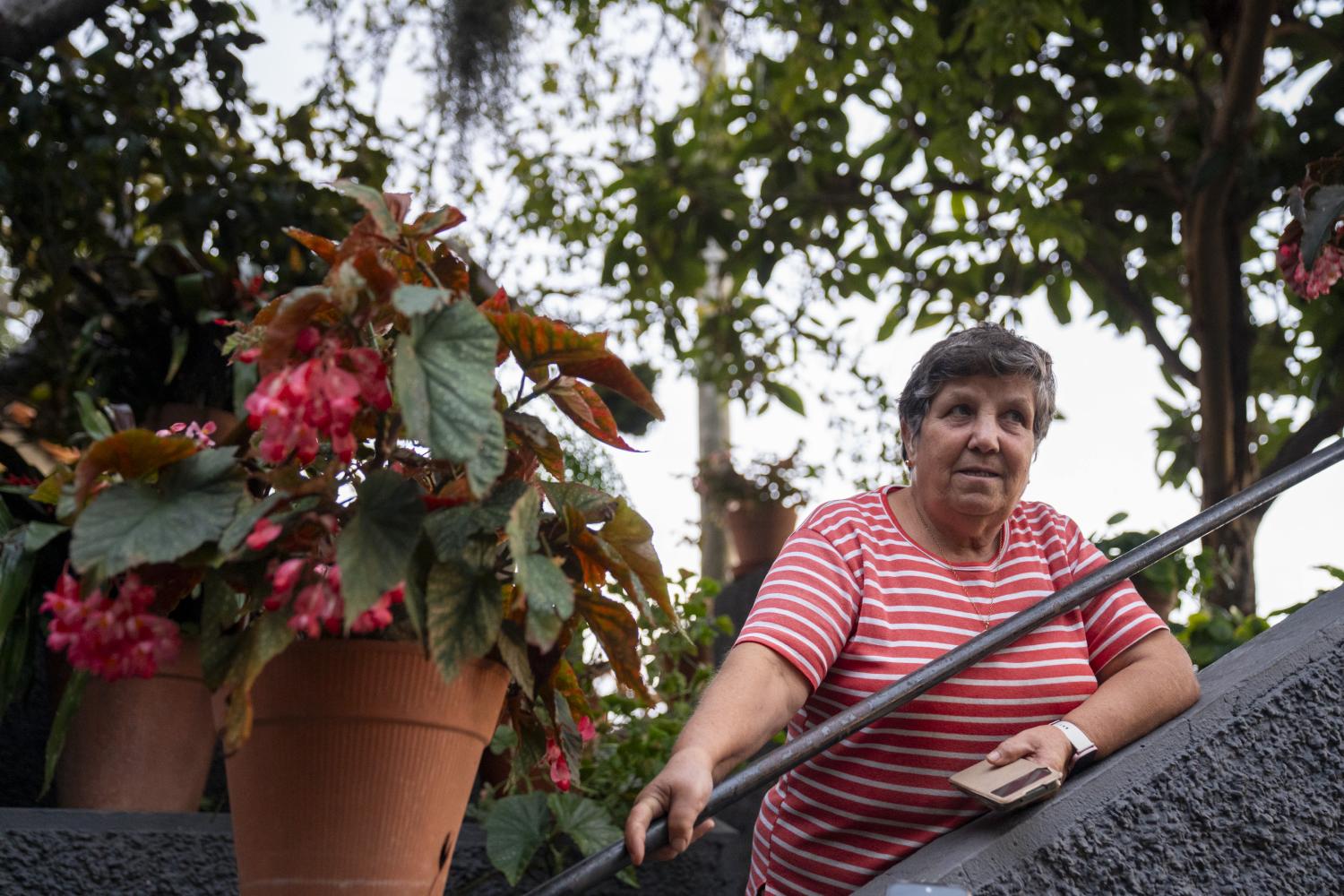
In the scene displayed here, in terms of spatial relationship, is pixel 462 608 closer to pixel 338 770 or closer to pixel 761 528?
pixel 338 770

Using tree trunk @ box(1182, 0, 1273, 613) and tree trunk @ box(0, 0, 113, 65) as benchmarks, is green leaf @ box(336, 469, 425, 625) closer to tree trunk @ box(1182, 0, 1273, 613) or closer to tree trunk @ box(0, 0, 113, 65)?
tree trunk @ box(0, 0, 113, 65)

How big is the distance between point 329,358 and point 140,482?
22 centimetres

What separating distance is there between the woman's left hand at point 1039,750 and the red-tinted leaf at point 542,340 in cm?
66

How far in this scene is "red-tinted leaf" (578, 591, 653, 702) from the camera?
1.35m

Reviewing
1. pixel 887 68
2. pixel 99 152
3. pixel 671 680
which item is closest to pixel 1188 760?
pixel 671 680

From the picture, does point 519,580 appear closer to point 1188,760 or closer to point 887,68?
point 1188,760

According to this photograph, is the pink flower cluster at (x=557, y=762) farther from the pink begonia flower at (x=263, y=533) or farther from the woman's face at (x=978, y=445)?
the woman's face at (x=978, y=445)

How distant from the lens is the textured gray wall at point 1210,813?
1368 millimetres

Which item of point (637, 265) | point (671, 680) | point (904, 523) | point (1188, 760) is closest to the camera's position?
point (1188, 760)

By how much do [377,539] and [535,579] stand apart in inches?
6.0

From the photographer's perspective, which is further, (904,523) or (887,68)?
(887,68)

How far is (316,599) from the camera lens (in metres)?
1.12

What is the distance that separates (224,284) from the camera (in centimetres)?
306

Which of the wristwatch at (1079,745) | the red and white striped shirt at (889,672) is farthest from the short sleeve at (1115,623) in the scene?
the wristwatch at (1079,745)
